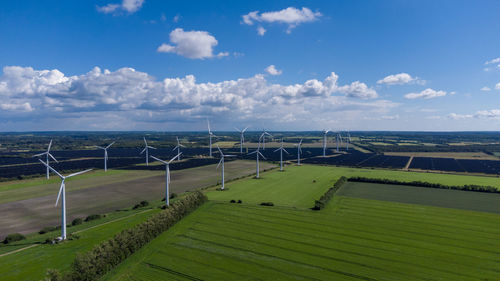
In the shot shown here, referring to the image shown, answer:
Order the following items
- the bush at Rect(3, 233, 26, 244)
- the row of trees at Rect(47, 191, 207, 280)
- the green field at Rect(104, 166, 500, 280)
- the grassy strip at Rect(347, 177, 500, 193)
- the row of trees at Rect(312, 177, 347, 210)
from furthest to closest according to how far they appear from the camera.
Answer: the grassy strip at Rect(347, 177, 500, 193), the row of trees at Rect(312, 177, 347, 210), the bush at Rect(3, 233, 26, 244), the green field at Rect(104, 166, 500, 280), the row of trees at Rect(47, 191, 207, 280)

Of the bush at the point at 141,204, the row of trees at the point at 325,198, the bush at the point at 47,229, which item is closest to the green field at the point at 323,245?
the row of trees at the point at 325,198

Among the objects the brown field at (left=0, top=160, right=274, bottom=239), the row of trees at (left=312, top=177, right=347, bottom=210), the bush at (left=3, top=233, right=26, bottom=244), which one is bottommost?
the brown field at (left=0, top=160, right=274, bottom=239)

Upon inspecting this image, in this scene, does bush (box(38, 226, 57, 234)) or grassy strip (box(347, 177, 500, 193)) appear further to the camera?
grassy strip (box(347, 177, 500, 193))

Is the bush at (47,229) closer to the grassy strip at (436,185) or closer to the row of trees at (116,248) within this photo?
the row of trees at (116,248)

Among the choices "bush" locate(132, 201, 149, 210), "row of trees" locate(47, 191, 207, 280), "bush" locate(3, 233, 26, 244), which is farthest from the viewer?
"bush" locate(132, 201, 149, 210)

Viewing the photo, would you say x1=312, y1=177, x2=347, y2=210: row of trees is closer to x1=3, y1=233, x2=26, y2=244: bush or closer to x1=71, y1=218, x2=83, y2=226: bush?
x1=71, y1=218, x2=83, y2=226: bush

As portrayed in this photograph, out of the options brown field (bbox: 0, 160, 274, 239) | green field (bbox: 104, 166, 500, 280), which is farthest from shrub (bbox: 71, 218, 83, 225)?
green field (bbox: 104, 166, 500, 280)
